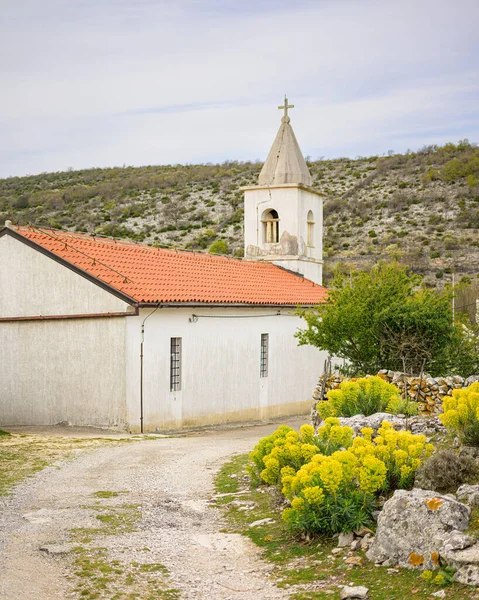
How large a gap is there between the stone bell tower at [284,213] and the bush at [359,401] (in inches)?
725

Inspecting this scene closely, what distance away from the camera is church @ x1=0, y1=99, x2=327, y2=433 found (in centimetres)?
1919

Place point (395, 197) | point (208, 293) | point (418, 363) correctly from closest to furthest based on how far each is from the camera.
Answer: point (418, 363), point (208, 293), point (395, 197)

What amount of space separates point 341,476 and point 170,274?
15.4m

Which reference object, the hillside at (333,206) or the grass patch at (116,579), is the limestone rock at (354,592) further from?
the hillside at (333,206)

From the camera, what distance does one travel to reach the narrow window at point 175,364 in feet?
67.5

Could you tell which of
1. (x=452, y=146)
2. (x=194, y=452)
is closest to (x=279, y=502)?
(x=194, y=452)

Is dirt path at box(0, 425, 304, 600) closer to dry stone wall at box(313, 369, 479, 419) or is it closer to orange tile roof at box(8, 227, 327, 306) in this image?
dry stone wall at box(313, 369, 479, 419)

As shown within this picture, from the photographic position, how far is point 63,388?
1991 centimetres

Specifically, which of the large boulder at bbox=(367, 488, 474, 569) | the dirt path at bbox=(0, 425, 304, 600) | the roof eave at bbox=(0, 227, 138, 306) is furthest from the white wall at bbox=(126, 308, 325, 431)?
the large boulder at bbox=(367, 488, 474, 569)

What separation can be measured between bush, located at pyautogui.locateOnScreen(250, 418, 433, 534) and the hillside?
3457 cm

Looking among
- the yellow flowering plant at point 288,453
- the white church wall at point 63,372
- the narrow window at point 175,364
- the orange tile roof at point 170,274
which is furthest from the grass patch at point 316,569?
the narrow window at point 175,364

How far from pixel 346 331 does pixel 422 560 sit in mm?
11703

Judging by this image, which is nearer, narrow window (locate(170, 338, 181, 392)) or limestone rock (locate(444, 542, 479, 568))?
limestone rock (locate(444, 542, 479, 568))

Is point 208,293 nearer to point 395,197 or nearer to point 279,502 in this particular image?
point 279,502
